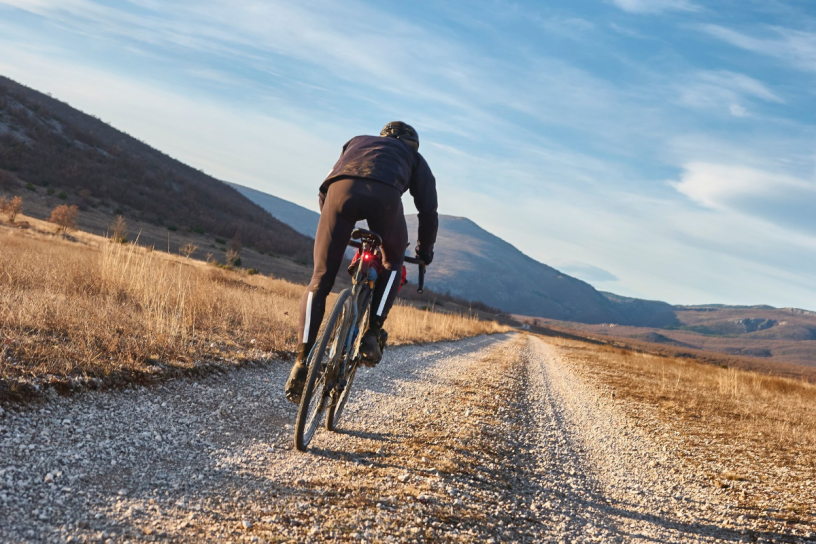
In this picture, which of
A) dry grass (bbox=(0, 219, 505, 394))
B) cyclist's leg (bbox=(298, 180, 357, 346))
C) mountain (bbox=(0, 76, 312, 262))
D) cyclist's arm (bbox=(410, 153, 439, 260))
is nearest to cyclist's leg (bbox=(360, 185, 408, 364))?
cyclist's arm (bbox=(410, 153, 439, 260))

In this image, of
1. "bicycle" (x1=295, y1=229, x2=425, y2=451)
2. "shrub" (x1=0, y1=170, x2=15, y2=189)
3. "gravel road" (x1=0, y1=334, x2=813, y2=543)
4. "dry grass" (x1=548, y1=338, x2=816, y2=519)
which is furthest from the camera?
"shrub" (x1=0, y1=170, x2=15, y2=189)

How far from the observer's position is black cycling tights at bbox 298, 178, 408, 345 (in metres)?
3.50

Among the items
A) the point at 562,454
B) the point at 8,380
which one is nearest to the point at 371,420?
the point at 562,454

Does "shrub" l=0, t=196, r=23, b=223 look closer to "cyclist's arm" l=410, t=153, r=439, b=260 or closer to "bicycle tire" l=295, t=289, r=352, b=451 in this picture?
"bicycle tire" l=295, t=289, r=352, b=451

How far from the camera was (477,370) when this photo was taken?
420 inches

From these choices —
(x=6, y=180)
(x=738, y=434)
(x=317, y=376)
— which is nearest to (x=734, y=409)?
(x=738, y=434)

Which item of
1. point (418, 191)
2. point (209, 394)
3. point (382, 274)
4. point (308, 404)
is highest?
point (418, 191)

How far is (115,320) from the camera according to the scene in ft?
19.5

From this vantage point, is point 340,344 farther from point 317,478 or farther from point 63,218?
point 63,218

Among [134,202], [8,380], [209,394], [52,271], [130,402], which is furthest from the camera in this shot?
[134,202]

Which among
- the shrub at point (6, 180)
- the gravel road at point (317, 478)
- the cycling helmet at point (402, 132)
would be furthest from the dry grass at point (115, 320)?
the shrub at point (6, 180)

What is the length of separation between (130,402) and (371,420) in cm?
206

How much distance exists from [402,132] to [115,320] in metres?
4.02

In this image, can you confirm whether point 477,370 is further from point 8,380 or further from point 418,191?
point 8,380
